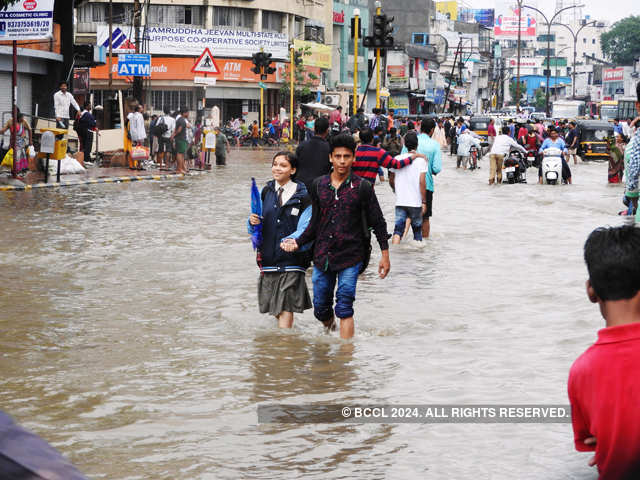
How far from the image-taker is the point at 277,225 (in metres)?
8.05

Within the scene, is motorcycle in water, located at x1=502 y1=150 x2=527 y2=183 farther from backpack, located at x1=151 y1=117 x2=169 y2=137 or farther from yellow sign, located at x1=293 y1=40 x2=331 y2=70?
yellow sign, located at x1=293 y1=40 x2=331 y2=70

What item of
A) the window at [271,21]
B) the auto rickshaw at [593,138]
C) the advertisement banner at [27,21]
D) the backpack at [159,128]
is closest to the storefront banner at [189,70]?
the window at [271,21]

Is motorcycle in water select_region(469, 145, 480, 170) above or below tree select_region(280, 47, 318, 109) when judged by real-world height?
below

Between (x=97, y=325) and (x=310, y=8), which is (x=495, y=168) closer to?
(x=97, y=325)

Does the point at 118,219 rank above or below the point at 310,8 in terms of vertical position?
below

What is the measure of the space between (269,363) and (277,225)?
1.07m

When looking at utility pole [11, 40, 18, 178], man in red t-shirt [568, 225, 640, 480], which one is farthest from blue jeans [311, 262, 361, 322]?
utility pole [11, 40, 18, 178]

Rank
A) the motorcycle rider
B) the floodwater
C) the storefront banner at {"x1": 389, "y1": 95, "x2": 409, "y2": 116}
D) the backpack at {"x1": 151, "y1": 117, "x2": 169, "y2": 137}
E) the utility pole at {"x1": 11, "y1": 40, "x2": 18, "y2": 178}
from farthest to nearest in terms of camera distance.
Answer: the storefront banner at {"x1": 389, "y1": 95, "x2": 409, "y2": 116}, the backpack at {"x1": 151, "y1": 117, "x2": 169, "y2": 137}, the motorcycle rider, the utility pole at {"x1": 11, "y1": 40, "x2": 18, "y2": 178}, the floodwater

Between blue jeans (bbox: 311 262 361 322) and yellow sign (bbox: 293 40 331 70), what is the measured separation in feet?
180

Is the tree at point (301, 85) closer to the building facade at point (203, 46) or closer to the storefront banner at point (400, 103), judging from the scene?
the building facade at point (203, 46)

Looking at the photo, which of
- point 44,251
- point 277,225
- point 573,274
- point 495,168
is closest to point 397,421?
point 277,225

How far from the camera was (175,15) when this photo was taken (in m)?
58.8

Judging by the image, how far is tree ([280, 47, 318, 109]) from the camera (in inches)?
2402

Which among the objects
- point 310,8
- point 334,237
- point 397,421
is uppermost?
point 310,8
